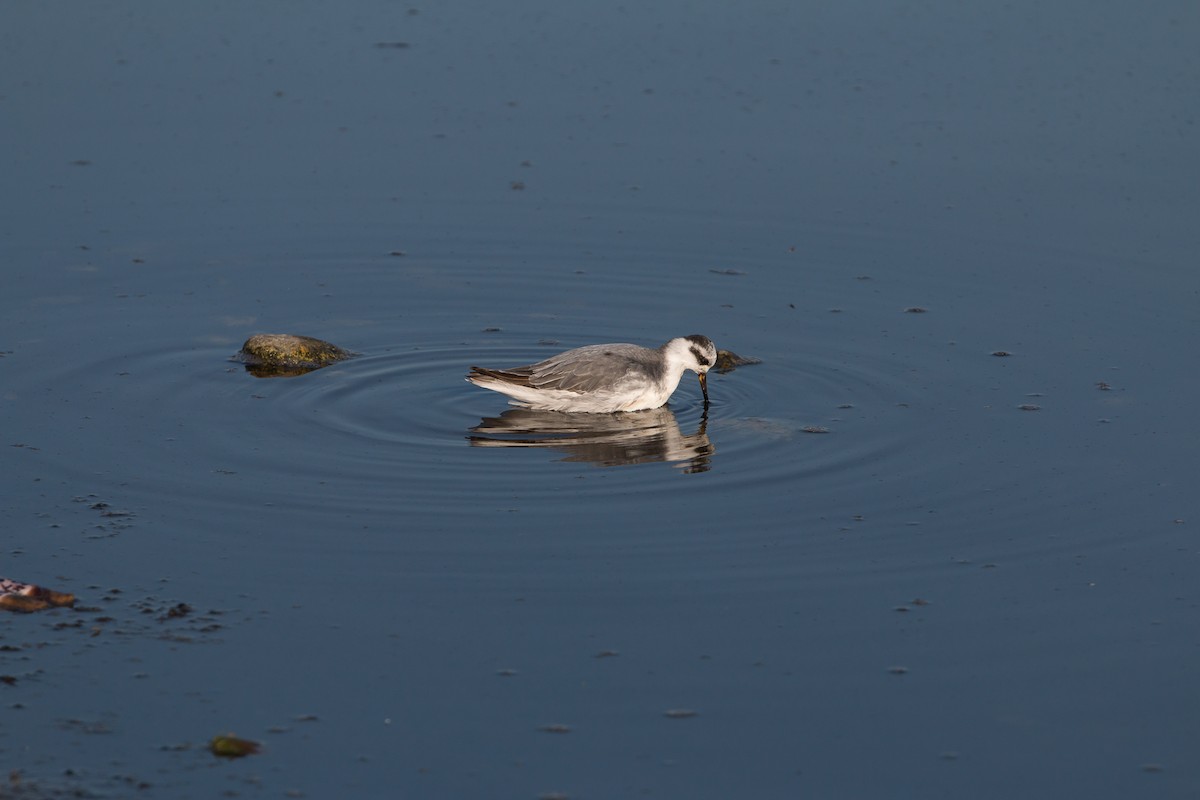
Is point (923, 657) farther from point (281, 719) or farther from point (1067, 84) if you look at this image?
point (1067, 84)

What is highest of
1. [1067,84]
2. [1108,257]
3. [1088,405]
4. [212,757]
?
[1067,84]

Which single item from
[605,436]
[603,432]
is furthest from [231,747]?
[603,432]

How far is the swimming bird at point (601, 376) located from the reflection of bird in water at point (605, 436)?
0.16 metres

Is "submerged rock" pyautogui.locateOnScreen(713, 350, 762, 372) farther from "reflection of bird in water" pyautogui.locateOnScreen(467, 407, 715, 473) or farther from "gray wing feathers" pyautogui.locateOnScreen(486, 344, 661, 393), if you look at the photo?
"gray wing feathers" pyautogui.locateOnScreen(486, 344, 661, 393)

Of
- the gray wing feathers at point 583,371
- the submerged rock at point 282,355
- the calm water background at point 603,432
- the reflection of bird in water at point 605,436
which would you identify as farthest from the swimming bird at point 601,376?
the submerged rock at point 282,355

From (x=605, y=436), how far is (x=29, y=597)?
5213 mm

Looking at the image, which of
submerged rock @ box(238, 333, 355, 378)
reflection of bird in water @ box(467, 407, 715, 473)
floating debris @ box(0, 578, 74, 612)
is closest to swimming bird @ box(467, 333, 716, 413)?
reflection of bird in water @ box(467, 407, 715, 473)

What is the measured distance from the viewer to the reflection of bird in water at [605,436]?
39.6ft

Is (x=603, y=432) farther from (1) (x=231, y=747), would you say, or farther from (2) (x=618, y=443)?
(1) (x=231, y=747)

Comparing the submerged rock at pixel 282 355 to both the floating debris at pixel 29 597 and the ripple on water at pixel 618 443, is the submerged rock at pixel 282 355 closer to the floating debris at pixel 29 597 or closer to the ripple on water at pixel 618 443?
the ripple on water at pixel 618 443

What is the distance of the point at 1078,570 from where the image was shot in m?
9.89

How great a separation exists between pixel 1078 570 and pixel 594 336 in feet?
19.4

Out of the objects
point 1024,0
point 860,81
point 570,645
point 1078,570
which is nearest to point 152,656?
point 570,645

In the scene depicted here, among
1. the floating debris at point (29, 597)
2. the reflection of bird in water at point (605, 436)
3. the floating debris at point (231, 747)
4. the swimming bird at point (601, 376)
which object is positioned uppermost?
the swimming bird at point (601, 376)
